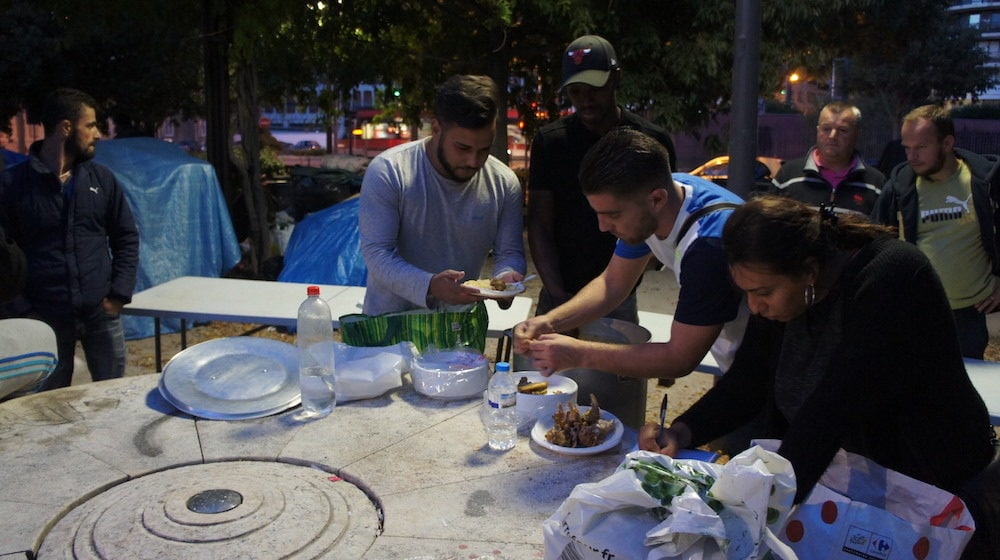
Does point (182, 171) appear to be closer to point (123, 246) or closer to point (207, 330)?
point (207, 330)

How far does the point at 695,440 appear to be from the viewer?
2420 mm

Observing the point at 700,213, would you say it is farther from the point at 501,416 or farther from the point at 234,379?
the point at 234,379

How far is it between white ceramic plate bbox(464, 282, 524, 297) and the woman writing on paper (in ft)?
3.85

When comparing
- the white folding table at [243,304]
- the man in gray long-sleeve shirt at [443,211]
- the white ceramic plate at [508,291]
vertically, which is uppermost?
the man in gray long-sleeve shirt at [443,211]

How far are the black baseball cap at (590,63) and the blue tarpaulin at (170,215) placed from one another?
491 cm

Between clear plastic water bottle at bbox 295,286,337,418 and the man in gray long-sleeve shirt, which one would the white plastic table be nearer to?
the man in gray long-sleeve shirt

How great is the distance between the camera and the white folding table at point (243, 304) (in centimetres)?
464

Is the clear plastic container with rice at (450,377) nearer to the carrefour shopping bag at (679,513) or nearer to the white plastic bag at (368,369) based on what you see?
the white plastic bag at (368,369)

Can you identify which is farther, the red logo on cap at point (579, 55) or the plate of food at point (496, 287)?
the red logo on cap at point (579, 55)

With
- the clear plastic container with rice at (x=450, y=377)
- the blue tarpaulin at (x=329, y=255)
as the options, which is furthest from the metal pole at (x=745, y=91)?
the blue tarpaulin at (x=329, y=255)

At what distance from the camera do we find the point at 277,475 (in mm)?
2371

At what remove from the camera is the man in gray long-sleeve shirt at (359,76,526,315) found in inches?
118

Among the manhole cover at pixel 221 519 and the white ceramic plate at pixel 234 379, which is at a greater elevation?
the white ceramic plate at pixel 234 379

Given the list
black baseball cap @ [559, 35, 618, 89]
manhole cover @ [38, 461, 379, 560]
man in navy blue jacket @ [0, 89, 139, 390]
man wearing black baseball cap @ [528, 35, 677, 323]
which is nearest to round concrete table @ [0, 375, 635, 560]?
manhole cover @ [38, 461, 379, 560]
